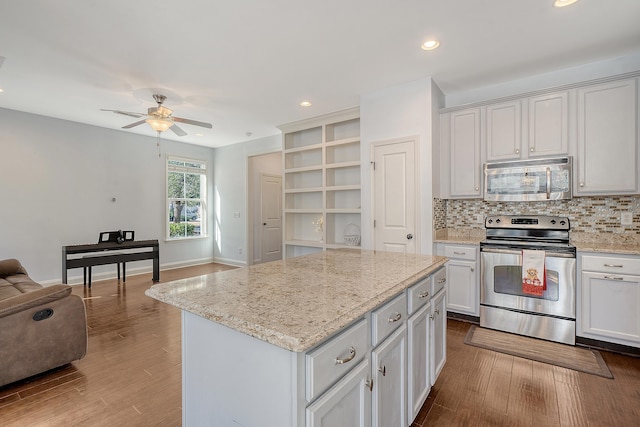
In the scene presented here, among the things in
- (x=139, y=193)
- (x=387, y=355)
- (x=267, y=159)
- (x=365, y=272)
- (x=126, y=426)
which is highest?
(x=267, y=159)

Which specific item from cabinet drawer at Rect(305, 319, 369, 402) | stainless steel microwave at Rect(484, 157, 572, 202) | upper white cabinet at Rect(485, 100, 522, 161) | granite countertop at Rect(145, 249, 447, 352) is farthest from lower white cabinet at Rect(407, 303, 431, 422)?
upper white cabinet at Rect(485, 100, 522, 161)

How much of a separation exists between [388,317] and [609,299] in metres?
2.59

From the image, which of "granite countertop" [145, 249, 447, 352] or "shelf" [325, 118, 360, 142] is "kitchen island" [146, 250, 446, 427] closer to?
"granite countertop" [145, 249, 447, 352]

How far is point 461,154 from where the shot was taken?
141 inches

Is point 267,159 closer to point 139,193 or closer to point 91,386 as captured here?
point 139,193

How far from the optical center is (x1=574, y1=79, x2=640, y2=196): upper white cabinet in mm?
2750

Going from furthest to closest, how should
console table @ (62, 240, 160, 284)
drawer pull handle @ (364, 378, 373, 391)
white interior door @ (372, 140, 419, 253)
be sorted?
console table @ (62, 240, 160, 284) < white interior door @ (372, 140, 419, 253) < drawer pull handle @ (364, 378, 373, 391)

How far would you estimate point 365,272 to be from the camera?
5.62 feet

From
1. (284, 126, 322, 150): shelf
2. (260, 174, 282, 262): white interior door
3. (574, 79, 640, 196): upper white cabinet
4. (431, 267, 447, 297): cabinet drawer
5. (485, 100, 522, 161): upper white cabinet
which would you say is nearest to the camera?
(431, 267, 447, 297): cabinet drawer

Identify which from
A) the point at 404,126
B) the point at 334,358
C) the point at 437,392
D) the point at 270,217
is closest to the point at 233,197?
the point at 270,217

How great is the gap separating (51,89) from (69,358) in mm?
3205

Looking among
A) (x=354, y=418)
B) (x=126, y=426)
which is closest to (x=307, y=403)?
(x=354, y=418)

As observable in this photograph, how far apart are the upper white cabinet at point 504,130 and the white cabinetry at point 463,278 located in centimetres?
110

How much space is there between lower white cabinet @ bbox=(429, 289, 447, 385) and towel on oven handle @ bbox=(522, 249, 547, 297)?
1361 millimetres
